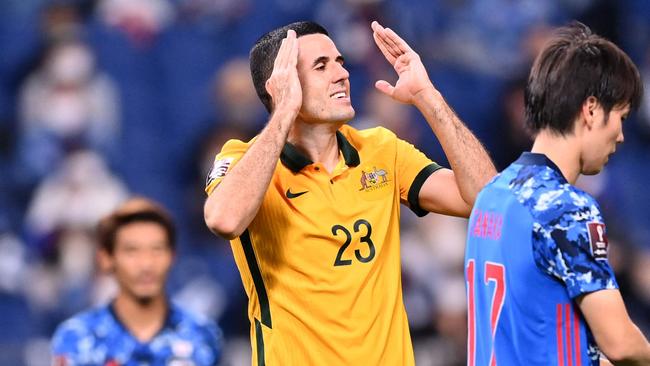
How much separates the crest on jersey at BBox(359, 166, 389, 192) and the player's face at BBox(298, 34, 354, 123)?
0.64ft

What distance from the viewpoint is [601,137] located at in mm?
3400

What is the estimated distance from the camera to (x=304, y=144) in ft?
13.9

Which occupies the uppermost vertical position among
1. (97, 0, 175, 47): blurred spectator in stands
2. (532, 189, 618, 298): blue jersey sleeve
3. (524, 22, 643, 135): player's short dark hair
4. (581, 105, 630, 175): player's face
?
(97, 0, 175, 47): blurred spectator in stands

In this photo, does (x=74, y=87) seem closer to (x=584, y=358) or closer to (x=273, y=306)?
(x=273, y=306)

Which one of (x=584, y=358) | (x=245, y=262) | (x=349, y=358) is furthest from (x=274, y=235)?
(x=584, y=358)

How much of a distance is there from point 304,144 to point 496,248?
3.35 feet

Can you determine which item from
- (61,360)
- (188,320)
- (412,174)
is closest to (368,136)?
(412,174)

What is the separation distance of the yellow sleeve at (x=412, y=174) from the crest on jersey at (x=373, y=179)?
0.08m

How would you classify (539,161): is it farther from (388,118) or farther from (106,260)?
(388,118)

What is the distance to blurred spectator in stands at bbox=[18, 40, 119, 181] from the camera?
8805 mm

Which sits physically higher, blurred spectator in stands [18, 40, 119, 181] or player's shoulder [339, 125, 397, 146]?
blurred spectator in stands [18, 40, 119, 181]

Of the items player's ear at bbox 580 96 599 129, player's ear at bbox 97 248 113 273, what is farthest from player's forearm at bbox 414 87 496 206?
player's ear at bbox 97 248 113 273

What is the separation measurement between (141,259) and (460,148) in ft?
6.05

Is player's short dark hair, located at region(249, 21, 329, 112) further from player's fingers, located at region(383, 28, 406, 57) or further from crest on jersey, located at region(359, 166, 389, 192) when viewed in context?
crest on jersey, located at region(359, 166, 389, 192)
